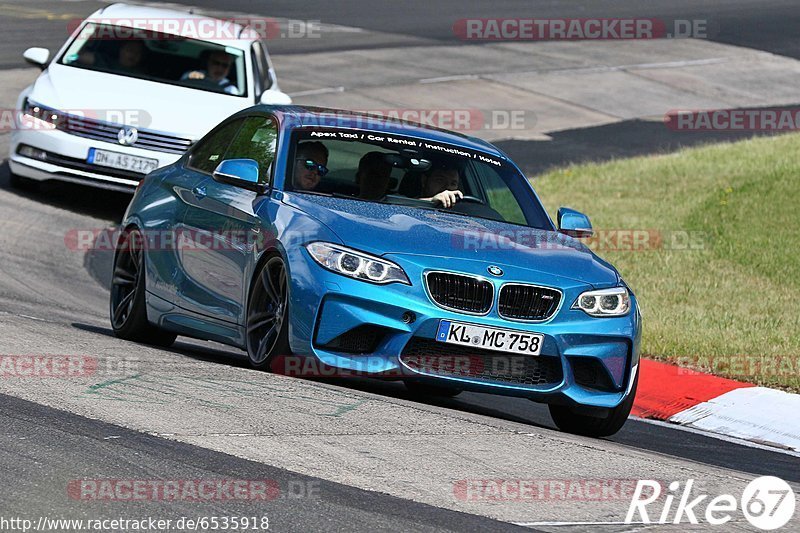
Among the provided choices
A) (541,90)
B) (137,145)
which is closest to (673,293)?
(137,145)

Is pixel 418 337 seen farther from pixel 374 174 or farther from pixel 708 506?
pixel 708 506

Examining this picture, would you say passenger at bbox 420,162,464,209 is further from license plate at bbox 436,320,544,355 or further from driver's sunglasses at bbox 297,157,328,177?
license plate at bbox 436,320,544,355

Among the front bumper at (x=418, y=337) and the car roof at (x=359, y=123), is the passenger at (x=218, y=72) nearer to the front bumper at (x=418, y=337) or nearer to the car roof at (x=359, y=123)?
the car roof at (x=359, y=123)

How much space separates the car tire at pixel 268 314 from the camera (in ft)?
26.5

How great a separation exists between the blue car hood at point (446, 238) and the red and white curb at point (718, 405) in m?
1.73

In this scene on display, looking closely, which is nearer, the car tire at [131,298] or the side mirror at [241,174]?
the side mirror at [241,174]

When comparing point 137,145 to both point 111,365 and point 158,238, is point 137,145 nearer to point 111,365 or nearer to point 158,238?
point 158,238

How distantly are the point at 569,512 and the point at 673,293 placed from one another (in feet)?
25.8

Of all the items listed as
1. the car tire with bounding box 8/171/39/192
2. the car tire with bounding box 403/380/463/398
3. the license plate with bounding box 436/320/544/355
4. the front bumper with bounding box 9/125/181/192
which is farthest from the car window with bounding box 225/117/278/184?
the car tire with bounding box 8/171/39/192

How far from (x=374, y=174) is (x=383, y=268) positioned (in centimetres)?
139

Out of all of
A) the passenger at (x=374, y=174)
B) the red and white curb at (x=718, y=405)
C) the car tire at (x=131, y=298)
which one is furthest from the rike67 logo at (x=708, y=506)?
the car tire at (x=131, y=298)

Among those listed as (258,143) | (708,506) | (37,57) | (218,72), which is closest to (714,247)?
(218,72)

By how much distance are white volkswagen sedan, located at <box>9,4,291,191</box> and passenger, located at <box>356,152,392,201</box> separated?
236 inches

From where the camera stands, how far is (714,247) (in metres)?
Answer: 15.6
